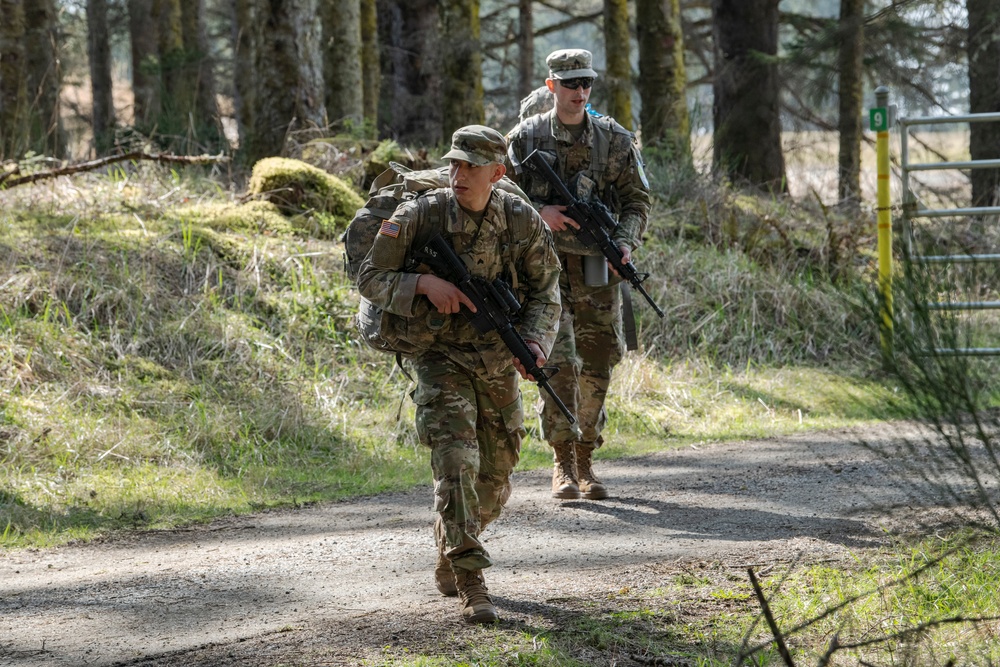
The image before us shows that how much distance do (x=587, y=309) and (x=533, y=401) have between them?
7.82ft

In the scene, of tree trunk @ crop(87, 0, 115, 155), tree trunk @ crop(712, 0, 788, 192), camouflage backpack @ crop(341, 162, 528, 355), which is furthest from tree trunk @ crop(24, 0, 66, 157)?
camouflage backpack @ crop(341, 162, 528, 355)

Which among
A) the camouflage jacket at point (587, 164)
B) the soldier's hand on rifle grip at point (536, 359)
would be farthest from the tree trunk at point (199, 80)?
the soldier's hand on rifle grip at point (536, 359)

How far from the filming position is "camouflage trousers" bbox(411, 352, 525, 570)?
446 centimetres

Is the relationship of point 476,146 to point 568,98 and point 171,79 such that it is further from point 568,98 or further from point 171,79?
point 171,79

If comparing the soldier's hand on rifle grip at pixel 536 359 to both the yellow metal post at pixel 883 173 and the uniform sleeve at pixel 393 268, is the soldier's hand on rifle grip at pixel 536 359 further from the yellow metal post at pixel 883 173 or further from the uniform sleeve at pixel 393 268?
the yellow metal post at pixel 883 173

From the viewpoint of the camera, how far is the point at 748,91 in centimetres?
1489

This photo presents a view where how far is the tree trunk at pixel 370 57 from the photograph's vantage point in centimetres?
1658

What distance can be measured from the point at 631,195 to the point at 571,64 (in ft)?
2.89

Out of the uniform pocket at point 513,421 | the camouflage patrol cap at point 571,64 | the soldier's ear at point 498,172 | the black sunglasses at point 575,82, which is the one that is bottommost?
the uniform pocket at point 513,421

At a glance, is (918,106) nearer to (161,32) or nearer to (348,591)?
(161,32)

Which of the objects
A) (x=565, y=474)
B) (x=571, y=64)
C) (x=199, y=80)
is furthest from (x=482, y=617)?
(x=199, y=80)

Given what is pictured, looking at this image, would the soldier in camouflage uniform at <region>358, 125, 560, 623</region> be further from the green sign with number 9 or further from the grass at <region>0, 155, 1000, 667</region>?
the green sign with number 9

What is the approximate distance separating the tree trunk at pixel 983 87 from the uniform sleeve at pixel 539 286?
11916mm

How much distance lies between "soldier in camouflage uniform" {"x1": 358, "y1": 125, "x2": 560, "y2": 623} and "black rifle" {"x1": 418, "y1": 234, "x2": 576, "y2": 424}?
5 cm
